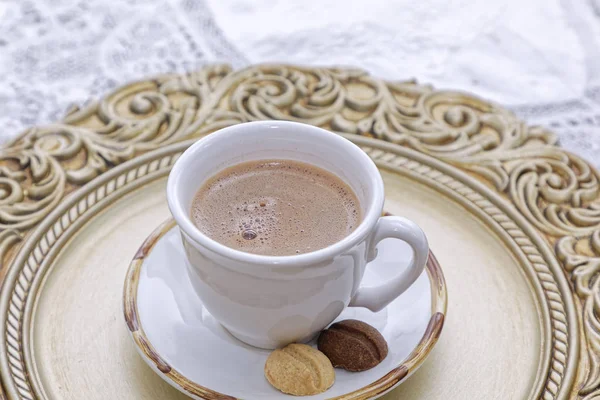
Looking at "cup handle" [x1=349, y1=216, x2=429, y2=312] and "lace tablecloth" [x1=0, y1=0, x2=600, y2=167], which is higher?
"lace tablecloth" [x1=0, y1=0, x2=600, y2=167]

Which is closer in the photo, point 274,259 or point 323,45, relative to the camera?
point 274,259

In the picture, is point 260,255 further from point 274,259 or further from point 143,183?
point 143,183

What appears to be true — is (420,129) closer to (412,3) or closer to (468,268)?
(468,268)

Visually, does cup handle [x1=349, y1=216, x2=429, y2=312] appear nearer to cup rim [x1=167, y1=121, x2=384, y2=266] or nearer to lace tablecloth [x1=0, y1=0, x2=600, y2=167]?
cup rim [x1=167, y1=121, x2=384, y2=266]

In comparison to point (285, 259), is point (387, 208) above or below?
above

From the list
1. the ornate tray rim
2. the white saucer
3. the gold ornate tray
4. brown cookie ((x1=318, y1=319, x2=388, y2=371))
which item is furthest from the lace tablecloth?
brown cookie ((x1=318, y1=319, x2=388, y2=371))

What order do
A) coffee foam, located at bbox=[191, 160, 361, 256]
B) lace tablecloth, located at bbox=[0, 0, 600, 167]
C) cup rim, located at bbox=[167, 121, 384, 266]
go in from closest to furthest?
cup rim, located at bbox=[167, 121, 384, 266] → coffee foam, located at bbox=[191, 160, 361, 256] → lace tablecloth, located at bbox=[0, 0, 600, 167]

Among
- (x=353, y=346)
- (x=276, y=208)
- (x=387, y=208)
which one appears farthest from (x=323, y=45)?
(x=353, y=346)
